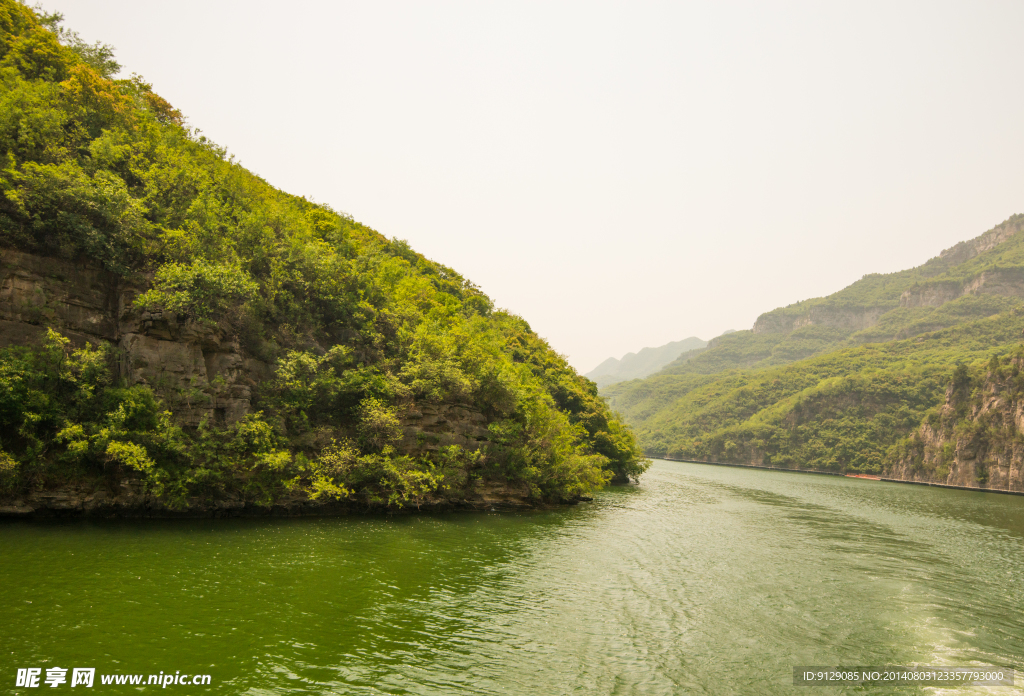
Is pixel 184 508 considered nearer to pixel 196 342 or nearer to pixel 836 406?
pixel 196 342

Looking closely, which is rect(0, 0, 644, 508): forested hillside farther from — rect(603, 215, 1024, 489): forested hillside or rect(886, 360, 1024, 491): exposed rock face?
rect(603, 215, 1024, 489): forested hillside

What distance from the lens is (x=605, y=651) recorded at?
46.0 ft

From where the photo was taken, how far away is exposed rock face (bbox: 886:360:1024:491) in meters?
84.3

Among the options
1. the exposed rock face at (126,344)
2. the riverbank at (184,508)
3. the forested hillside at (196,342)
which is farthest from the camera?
the forested hillside at (196,342)

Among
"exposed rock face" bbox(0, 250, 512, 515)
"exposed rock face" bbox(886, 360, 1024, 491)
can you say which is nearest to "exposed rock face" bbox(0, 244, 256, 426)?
"exposed rock face" bbox(0, 250, 512, 515)

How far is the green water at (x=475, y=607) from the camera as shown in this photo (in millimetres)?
11750

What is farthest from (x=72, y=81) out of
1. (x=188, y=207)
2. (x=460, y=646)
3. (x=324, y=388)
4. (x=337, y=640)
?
(x=460, y=646)

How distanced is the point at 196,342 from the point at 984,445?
122204 mm

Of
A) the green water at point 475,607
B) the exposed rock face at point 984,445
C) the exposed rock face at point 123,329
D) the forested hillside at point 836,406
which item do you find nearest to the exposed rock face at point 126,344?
the exposed rock face at point 123,329

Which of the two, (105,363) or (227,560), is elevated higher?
(105,363)

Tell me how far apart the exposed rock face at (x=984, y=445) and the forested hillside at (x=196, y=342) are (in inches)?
3497

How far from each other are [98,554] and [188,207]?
23.0 m

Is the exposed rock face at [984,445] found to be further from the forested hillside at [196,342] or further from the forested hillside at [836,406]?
the forested hillside at [196,342]

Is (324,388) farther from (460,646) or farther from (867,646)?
(867,646)
